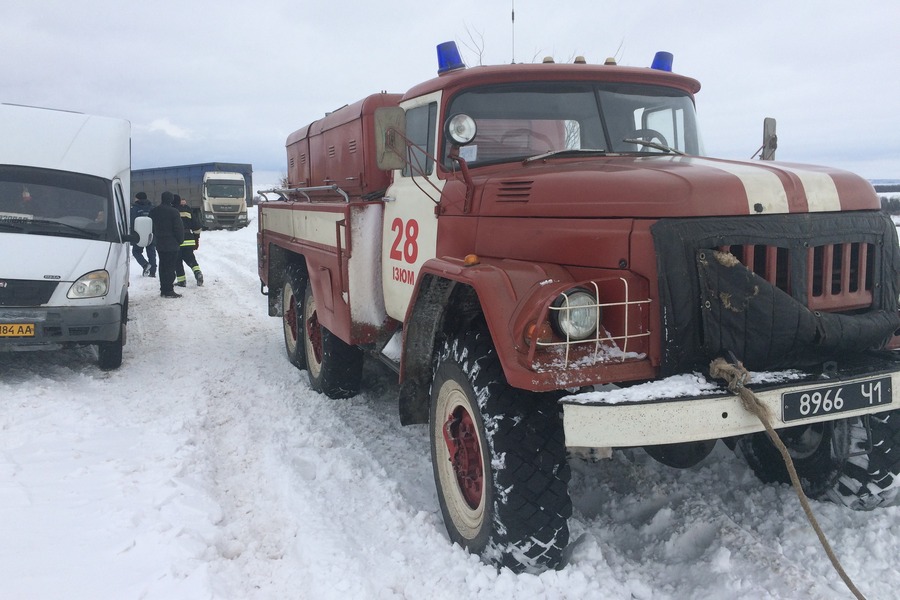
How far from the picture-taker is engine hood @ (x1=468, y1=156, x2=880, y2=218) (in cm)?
282

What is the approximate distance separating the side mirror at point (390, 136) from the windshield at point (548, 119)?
0.93ft

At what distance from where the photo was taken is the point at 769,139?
430 centimetres

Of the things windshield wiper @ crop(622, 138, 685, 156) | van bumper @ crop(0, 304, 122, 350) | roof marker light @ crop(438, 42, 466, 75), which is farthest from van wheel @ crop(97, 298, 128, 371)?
windshield wiper @ crop(622, 138, 685, 156)

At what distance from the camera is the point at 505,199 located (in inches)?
135

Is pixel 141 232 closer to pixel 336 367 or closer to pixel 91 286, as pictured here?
pixel 91 286

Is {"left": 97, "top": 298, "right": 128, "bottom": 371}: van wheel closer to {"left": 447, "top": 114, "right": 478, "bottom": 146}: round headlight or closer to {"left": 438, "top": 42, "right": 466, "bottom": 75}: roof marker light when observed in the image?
{"left": 438, "top": 42, "right": 466, "bottom": 75}: roof marker light

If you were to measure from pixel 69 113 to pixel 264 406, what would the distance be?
4129mm

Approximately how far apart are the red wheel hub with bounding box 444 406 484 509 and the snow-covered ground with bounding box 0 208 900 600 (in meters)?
0.29

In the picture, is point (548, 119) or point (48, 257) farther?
point (48, 257)

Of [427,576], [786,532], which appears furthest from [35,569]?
[786,532]

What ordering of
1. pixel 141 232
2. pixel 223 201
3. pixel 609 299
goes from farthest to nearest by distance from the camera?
pixel 223 201 < pixel 141 232 < pixel 609 299

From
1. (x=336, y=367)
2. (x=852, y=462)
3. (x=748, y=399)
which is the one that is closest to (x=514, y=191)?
(x=748, y=399)

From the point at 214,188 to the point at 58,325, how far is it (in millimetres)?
24458

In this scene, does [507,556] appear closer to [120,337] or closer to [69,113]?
[120,337]
